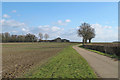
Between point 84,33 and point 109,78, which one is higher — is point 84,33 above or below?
above

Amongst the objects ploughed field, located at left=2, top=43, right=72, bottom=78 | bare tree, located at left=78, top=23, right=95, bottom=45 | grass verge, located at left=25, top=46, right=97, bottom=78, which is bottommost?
ploughed field, located at left=2, top=43, right=72, bottom=78

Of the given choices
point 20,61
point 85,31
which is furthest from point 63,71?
point 85,31

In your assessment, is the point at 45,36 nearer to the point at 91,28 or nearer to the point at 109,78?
the point at 91,28

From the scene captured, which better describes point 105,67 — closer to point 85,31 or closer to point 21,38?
point 85,31

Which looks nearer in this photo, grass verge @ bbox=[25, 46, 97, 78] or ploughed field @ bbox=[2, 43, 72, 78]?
grass verge @ bbox=[25, 46, 97, 78]

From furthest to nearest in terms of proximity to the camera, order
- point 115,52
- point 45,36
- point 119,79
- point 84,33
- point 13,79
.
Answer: point 45,36
point 84,33
point 115,52
point 13,79
point 119,79

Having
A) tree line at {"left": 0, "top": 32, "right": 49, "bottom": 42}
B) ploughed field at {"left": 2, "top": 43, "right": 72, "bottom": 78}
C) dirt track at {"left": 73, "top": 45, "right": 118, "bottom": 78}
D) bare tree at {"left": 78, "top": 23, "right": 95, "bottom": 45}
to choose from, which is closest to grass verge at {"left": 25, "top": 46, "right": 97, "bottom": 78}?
dirt track at {"left": 73, "top": 45, "right": 118, "bottom": 78}

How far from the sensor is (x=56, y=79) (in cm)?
684

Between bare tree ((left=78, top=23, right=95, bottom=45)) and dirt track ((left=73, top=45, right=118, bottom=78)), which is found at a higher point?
bare tree ((left=78, top=23, right=95, bottom=45))

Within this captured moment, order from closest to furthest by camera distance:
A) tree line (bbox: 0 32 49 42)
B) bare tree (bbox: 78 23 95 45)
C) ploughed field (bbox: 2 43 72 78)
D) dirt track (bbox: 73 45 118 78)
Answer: dirt track (bbox: 73 45 118 78) → ploughed field (bbox: 2 43 72 78) → bare tree (bbox: 78 23 95 45) → tree line (bbox: 0 32 49 42)

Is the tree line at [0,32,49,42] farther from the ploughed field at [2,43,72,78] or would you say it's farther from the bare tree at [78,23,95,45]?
the ploughed field at [2,43,72,78]

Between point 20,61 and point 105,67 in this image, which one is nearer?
point 105,67

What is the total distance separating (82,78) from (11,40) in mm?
107646

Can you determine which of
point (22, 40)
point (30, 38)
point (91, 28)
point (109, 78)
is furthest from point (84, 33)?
point (30, 38)
